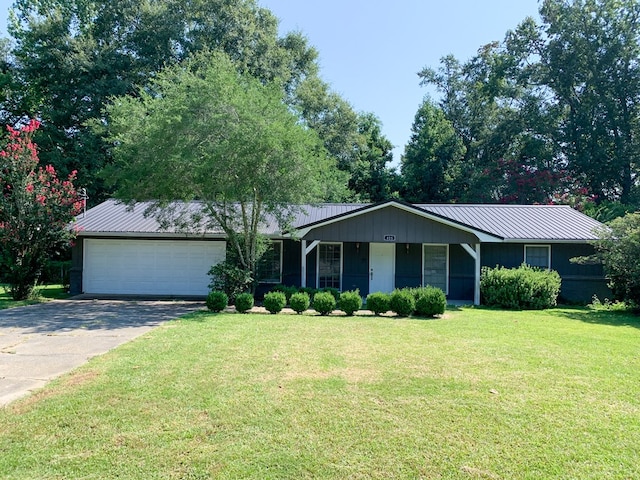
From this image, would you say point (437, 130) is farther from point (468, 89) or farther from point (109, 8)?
point (109, 8)

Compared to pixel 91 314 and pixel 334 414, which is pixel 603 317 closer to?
pixel 334 414

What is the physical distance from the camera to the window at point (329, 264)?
50.1 ft

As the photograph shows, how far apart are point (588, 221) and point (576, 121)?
12.8 meters

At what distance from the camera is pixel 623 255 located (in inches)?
479

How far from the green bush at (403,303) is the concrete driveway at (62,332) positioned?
543 centimetres

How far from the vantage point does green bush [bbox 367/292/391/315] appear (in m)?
10.9

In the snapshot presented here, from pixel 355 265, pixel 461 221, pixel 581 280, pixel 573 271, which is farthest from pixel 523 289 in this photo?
pixel 355 265

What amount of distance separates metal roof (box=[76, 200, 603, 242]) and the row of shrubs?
304 cm

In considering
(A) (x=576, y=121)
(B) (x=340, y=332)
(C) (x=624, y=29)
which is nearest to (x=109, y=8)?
(B) (x=340, y=332)

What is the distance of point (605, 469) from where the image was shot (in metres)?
3.28

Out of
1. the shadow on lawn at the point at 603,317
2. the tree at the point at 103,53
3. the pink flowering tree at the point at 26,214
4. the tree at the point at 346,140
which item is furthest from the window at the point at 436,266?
the tree at the point at 103,53

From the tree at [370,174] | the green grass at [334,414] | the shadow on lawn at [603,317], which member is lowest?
the shadow on lawn at [603,317]

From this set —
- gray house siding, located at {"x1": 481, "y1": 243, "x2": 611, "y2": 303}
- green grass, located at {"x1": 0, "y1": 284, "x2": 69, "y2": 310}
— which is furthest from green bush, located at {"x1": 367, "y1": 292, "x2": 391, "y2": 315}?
green grass, located at {"x1": 0, "y1": 284, "x2": 69, "y2": 310}

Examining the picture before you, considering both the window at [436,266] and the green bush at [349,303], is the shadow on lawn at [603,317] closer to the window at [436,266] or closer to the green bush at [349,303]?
the window at [436,266]
